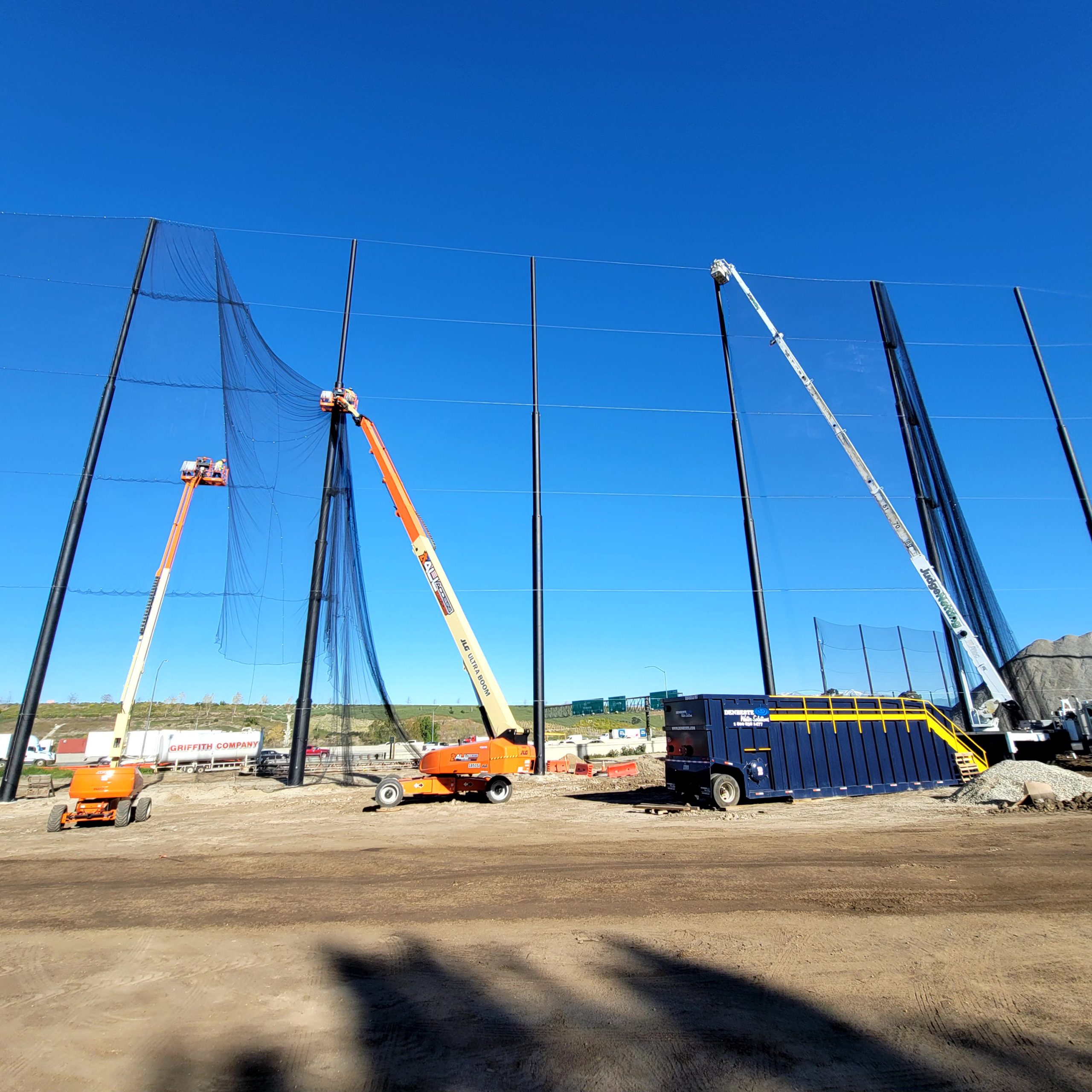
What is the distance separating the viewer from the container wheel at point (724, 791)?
47.7 feet

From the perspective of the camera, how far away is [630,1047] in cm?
359

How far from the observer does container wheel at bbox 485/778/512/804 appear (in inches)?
635

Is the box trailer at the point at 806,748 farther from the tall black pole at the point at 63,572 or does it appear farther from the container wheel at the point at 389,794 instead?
the tall black pole at the point at 63,572

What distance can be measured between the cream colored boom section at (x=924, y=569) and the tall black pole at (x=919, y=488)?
61 centimetres

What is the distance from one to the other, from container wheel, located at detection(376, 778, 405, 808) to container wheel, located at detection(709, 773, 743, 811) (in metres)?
7.70

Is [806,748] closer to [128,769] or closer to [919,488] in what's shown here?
[919,488]

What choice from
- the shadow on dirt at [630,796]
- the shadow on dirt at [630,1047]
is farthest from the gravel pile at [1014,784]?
the shadow on dirt at [630,1047]

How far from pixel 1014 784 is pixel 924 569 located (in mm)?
8636

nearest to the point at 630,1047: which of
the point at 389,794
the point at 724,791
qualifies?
the point at 724,791

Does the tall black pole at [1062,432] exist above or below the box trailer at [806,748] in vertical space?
above

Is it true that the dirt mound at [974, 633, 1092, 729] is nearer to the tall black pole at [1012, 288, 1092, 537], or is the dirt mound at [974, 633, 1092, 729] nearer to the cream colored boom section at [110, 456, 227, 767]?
the tall black pole at [1012, 288, 1092, 537]

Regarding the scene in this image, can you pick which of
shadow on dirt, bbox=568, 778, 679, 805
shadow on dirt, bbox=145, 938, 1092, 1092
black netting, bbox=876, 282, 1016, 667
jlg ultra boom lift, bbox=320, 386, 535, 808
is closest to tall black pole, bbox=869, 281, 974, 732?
black netting, bbox=876, 282, 1016, 667

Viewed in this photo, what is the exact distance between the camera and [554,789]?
800 inches

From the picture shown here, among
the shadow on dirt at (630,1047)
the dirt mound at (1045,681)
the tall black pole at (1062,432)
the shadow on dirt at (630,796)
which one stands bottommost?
the shadow on dirt at (630,1047)
